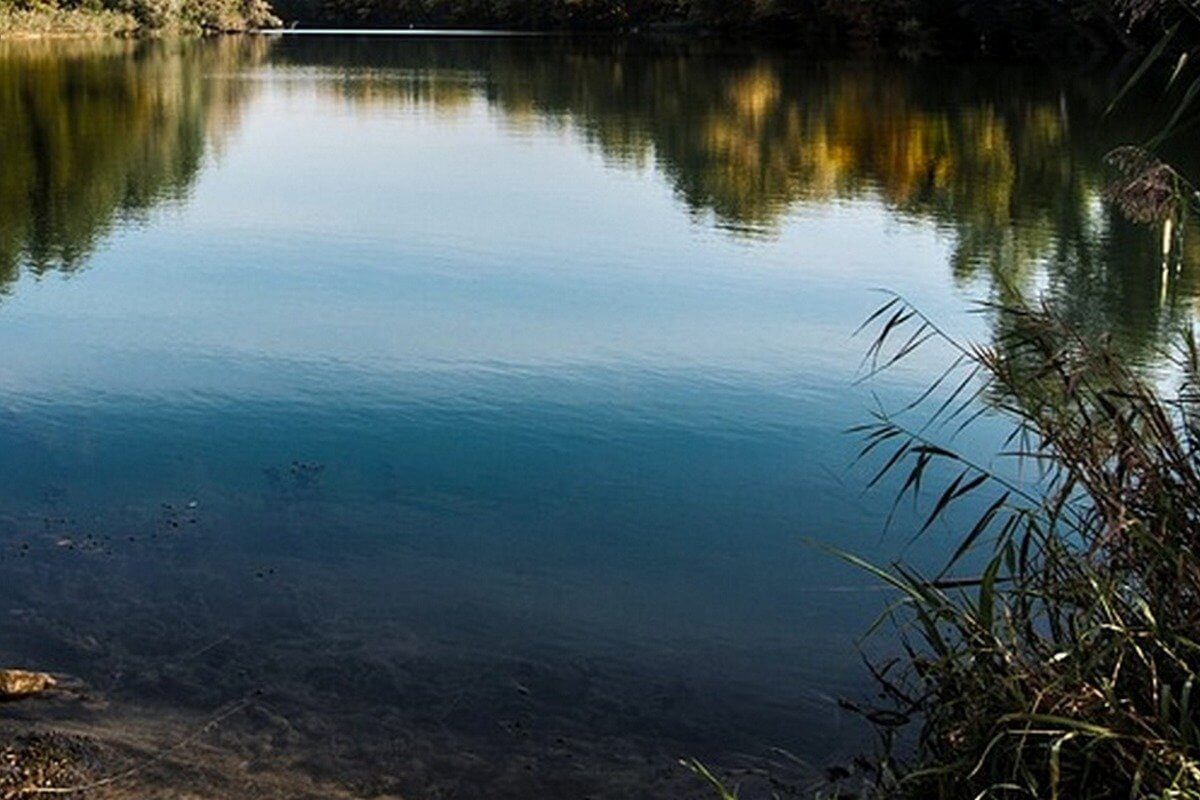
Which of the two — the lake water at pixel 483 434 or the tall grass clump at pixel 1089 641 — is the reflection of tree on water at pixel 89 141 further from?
the tall grass clump at pixel 1089 641

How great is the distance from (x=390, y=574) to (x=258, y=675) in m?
0.88

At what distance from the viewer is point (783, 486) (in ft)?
20.2

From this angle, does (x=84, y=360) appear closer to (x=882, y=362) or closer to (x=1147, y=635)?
(x=882, y=362)

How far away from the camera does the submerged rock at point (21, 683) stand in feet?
13.2

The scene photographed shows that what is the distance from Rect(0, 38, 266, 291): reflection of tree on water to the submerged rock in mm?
6745

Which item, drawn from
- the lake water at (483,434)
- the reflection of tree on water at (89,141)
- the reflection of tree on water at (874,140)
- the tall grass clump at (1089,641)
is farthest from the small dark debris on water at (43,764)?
the reflection of tree on water at (89,141)

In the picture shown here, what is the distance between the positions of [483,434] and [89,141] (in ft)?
42.7

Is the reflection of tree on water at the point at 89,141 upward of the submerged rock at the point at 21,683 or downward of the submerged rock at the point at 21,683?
upward

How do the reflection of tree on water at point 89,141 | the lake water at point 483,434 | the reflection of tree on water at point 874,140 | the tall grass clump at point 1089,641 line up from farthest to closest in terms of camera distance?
the reflection of tree on water at point 89,141 < the reflection of tree on water at point 874,140 < the lake water at point 483,434 < the tall grass clump at point 1089,641

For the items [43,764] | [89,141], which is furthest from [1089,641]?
[89,141]

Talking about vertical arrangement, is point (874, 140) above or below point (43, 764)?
above

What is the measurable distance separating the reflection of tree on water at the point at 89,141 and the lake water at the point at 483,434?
4.4 inches

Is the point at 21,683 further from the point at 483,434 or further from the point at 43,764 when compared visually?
the point at 483,434

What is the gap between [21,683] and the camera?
4074mm
